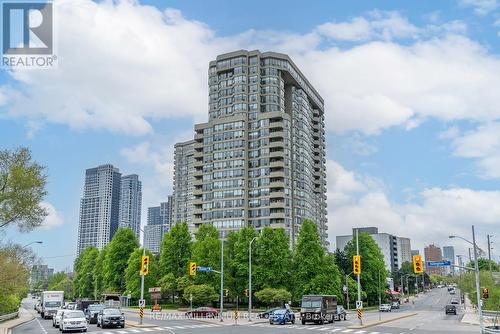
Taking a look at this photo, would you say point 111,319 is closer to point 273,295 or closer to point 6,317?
point 6,317

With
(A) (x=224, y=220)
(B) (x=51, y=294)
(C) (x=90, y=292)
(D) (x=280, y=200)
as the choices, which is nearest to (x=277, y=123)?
(D) (x=280, y=200)

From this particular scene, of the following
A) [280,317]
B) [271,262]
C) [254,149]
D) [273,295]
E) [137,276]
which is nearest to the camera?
[280,317]

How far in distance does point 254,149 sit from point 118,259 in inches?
1811

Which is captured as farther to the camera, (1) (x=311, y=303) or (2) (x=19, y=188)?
(1) (x=311, y=303)

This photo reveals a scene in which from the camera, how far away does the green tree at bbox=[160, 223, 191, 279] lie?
282ft

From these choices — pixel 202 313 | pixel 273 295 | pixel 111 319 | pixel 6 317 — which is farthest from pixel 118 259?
pixel 111 319

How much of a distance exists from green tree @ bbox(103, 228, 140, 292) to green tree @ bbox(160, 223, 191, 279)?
51.5ft

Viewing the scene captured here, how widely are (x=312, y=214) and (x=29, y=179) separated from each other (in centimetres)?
10437

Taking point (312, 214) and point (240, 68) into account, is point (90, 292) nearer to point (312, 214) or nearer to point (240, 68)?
point (312, 214)

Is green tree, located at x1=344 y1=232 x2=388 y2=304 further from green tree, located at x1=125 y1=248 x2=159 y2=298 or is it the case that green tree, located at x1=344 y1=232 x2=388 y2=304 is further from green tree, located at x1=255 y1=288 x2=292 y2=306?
green tree, located at x1=125 y1=248 x2=159 y2=298

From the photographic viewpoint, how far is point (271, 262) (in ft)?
253

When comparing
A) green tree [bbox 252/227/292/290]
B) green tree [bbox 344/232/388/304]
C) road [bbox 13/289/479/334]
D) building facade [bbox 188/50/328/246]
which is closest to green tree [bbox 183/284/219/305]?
green tree [bbox 252/227/292/290]

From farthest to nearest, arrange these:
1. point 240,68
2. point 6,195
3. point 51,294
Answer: point 240,68
point 51,294
point 6,195

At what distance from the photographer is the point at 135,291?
8700 centimetres
